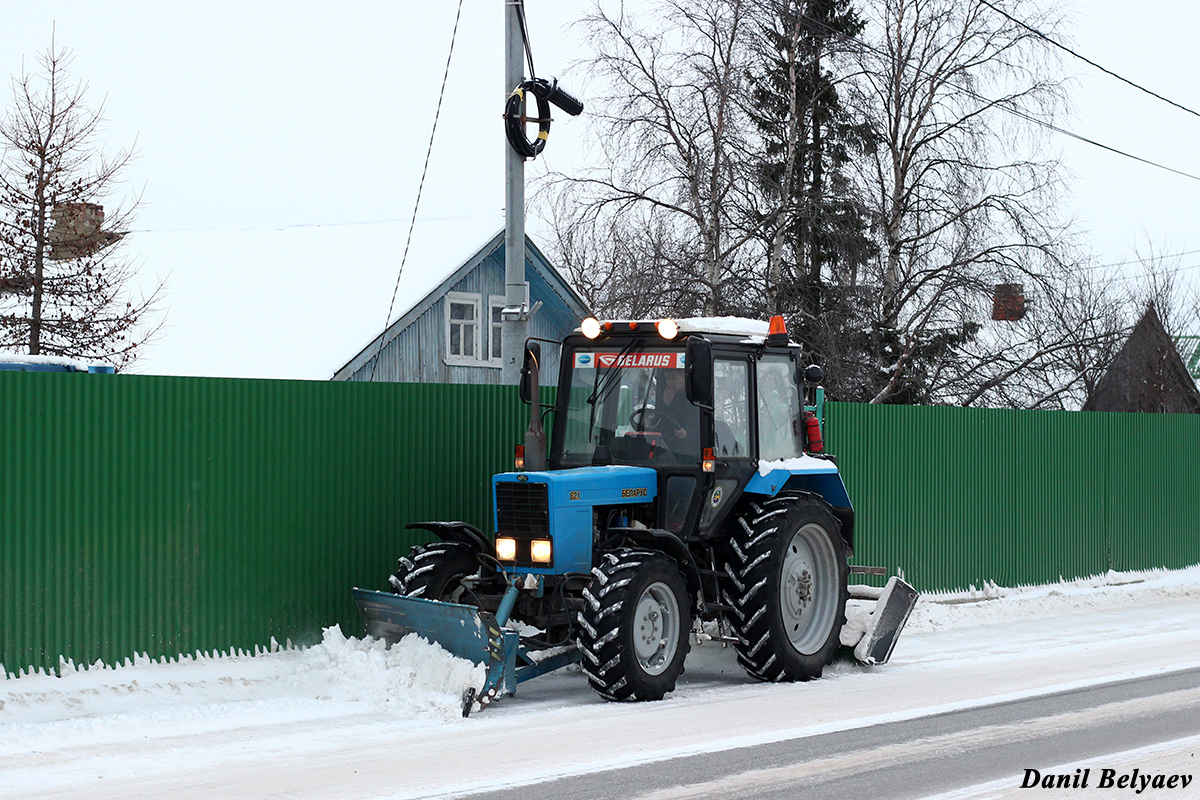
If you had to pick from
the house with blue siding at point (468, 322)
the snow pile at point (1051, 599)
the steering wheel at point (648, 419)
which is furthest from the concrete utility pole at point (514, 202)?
the house with blue siding at point (468, 322)

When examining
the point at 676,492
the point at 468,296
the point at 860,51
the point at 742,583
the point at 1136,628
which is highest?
the point at 860,51

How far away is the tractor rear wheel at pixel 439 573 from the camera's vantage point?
9688 millimetres

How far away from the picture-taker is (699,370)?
934cm

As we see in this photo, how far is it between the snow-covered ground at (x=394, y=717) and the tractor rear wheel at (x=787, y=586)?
263mm

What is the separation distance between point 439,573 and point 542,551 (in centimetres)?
99

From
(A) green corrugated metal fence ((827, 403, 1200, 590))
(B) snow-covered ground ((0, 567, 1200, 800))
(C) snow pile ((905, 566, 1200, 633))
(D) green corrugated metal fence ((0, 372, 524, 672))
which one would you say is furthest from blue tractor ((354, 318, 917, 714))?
(A) green corrugated metal fence ((827, 403, 1200, 590))

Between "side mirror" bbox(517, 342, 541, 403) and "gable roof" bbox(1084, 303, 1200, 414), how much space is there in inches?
1081

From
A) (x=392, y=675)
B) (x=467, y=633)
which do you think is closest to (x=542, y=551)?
(x=467, y=633)

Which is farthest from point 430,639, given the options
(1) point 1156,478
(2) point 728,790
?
(1) point 1156,478

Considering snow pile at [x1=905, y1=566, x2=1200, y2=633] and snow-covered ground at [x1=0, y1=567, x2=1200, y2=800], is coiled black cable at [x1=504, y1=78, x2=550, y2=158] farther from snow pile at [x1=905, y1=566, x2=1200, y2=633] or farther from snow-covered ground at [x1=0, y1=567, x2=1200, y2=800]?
snow pile at [x1=905, y1=566, x2=1200, y2=633]

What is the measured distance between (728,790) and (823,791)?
49cm

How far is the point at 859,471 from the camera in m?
14.9

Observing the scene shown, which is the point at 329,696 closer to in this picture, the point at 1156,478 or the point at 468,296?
the point at 1156,478

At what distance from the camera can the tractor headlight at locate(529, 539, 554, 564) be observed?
362 inches
